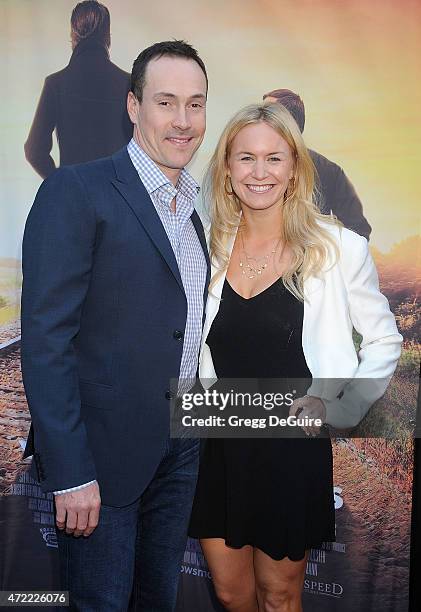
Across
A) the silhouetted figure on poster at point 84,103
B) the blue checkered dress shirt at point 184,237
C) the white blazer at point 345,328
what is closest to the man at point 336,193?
the white blazer at point 345,328

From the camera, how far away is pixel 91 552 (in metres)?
1.82

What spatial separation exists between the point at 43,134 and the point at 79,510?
1460 millimetres

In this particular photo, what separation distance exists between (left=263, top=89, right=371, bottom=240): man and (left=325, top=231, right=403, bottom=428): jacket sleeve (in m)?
0.44

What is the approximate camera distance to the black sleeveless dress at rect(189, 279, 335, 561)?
6.88 feet

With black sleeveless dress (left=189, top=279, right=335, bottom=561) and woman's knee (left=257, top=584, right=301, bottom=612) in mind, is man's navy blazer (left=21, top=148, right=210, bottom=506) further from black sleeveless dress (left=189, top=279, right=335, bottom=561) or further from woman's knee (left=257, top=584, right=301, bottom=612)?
woman's knee (left=257, top=584, right=301, bottom=612)

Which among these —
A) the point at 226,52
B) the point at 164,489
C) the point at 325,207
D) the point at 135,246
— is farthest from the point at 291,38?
the point at 164,489

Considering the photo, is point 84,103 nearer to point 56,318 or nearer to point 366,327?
point 56,318

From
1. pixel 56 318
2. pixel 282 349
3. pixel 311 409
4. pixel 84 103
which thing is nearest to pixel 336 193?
pixel 282 349

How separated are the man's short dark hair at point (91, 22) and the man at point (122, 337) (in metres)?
0.63

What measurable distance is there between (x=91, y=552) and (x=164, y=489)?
0.29 m

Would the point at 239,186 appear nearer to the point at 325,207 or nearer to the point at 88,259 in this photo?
the point at 325,207

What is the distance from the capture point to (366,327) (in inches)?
84.0

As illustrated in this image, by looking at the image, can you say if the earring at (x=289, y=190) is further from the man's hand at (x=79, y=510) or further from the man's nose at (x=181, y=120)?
the man's hand at (x=79, y=510)

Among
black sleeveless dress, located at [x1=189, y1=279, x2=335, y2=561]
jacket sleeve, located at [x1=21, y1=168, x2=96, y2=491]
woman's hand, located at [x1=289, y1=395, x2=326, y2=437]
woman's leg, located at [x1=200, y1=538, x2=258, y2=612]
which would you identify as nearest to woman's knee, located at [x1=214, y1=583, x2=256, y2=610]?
woman's leg, located at [x1=200, y1=538, x2=258, y2=612]
